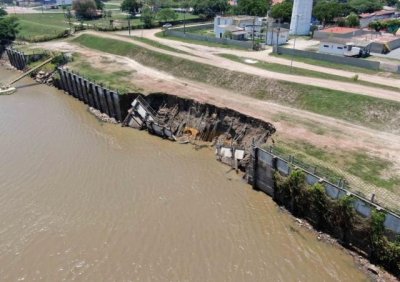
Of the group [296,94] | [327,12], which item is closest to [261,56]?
[296,94]

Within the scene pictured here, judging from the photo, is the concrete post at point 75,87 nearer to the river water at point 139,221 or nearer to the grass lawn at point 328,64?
the river water at point 139,221

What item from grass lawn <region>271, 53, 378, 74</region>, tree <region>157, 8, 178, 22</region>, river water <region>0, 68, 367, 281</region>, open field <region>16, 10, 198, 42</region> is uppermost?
tree <region>157, 8, 178, 22</region>

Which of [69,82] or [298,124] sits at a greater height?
[298,124]

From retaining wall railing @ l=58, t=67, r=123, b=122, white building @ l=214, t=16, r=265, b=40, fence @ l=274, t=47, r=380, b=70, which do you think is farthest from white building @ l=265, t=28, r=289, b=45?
retaining wall railing @ l=58, t=67, r=123, b=122

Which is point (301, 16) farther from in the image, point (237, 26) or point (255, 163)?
point (255, 163)

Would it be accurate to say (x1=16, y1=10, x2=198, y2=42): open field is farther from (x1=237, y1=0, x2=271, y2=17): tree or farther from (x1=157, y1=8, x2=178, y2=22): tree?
(x1=237, y1=0, x2=271, y2=17): tree

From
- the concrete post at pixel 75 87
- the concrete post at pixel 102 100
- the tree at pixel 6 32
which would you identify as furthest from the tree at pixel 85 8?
the concrete post at pixel 102 100

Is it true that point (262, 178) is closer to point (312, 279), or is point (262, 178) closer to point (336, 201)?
point (336, 201)
